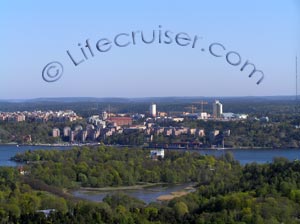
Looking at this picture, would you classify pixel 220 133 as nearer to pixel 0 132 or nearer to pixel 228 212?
pixel 0 132

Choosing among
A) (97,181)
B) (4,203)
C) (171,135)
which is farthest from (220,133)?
(4,203)

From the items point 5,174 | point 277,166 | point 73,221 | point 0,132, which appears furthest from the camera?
point 0,132

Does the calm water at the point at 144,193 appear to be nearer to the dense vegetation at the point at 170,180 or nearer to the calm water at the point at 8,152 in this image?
the dense vegetation at the point at 170,180

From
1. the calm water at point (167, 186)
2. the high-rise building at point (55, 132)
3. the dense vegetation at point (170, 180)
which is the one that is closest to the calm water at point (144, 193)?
the calm water at point (167, 186)

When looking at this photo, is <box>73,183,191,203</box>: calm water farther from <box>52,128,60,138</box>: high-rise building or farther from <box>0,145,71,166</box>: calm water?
<box>52,128,60,138</box>: high-rise building

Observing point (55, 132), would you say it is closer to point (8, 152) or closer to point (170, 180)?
point (8, 152)

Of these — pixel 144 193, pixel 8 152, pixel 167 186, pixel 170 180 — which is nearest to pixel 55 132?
pixel 8 152

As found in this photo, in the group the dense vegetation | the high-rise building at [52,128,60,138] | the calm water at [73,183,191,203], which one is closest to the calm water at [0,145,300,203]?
the calm water at [73,183,191,203]

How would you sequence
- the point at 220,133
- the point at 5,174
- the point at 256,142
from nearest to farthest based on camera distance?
the point at 5,174 < the point at 256,142 < the point at 220,133
